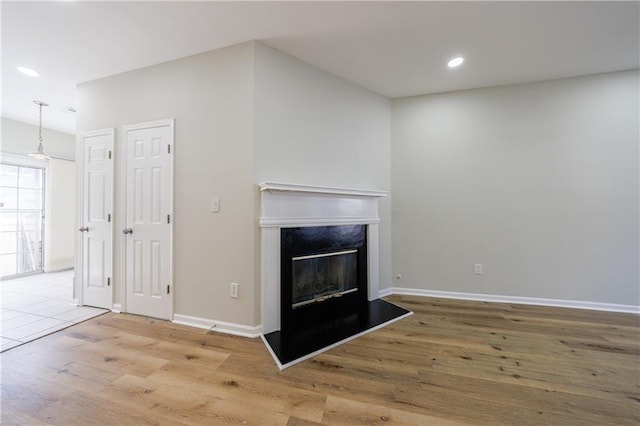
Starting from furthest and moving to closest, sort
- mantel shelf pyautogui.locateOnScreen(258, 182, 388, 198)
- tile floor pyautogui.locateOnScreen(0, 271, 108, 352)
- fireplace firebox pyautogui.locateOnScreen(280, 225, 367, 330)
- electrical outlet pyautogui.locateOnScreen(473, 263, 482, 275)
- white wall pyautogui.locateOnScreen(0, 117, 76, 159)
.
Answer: white wall pyautogui.locateOnScreen(0, 117, 76, 159) < electrical outlet pyautogui.locateOnScreen(473, 263, 482, 275) < fireplace firebox pyautogui.locateOnScreen(280, 225, 367, 330) < tile floor pyautogui.locateOnScreen(0, 271, 108, 352) < mantel shelf pyautogui.locateOnScreen(258, 182, 388, 198)

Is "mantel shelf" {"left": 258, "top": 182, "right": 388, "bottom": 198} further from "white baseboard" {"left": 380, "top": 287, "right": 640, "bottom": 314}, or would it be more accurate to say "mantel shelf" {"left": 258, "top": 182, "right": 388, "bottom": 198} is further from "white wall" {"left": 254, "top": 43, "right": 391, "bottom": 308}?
"white baseboard" {"left": 380, "top": 287, "right": 640, "bottom": 314}

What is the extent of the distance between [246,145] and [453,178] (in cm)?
269

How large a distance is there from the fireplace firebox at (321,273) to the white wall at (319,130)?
1.74 ft

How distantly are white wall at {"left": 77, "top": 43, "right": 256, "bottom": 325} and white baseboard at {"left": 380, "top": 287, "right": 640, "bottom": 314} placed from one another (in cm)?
207

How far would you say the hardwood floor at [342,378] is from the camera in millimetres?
1473

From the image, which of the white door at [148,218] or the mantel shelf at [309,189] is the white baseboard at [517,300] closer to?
the mantel shelf at [309,189]

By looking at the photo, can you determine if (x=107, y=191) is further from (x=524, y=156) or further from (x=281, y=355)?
(x=524, y=156)

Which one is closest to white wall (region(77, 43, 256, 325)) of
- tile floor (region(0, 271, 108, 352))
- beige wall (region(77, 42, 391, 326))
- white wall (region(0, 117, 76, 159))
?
beige wall (region(77, 42, 391, 326))

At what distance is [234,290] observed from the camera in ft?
8.06

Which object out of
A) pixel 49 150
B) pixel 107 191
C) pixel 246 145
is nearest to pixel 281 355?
pixel 246 145

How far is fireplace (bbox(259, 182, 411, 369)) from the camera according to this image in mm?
2389

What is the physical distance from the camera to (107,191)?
2.98 metres

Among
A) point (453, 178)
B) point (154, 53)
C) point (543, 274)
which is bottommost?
point (543, 274)

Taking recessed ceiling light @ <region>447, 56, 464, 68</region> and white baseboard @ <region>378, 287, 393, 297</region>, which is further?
white baseboard @ <region>378, 287, 393, 297</region>
